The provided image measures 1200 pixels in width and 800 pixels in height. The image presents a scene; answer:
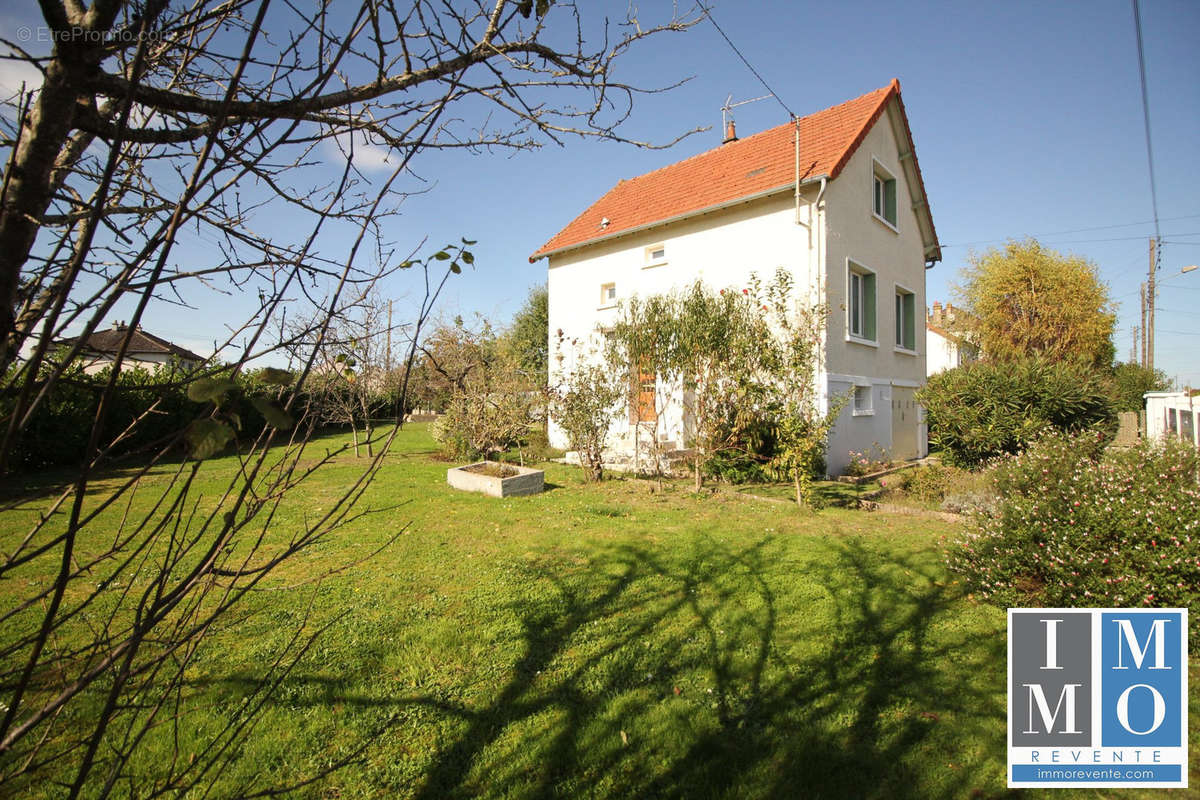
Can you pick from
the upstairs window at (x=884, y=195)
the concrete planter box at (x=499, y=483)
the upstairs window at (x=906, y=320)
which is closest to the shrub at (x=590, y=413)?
the concrete planter box at (x=499, y=483)

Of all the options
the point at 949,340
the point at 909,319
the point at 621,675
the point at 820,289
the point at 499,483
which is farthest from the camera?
the point at 949,340

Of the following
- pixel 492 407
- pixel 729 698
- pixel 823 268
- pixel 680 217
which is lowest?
pixel 729 698

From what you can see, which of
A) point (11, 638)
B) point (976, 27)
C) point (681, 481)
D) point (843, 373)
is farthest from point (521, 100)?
point (843, 373)

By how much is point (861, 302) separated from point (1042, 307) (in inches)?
660

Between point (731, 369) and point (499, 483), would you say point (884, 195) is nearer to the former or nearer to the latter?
point (731, 369)

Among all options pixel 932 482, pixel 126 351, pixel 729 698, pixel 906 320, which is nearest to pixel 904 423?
pixel 906 320

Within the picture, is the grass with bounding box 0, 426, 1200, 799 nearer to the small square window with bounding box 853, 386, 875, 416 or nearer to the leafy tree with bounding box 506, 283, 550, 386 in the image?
the small square window with bounding box 853, 386, 875, 416

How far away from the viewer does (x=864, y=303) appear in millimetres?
13461

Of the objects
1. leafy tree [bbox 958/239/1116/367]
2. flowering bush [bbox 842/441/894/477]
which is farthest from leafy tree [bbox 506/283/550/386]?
leafy tree [bbox 958/239/1116/367]

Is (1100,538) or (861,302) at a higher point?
(861,302)

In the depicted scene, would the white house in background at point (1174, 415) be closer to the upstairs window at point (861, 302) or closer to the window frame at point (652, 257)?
the upstairs window at point (861, 302)

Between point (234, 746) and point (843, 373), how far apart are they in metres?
11.9

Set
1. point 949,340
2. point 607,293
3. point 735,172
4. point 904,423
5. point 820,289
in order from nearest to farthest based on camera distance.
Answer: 1. point 820,289
2. point 735,172
3. point 904,423
4. point 607,293
5. point 949,340

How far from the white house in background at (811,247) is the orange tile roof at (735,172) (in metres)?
0.05
